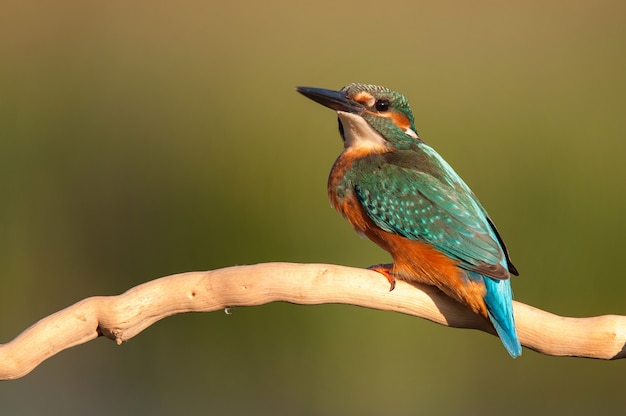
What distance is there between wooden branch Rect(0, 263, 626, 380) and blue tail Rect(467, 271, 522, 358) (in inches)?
2.6

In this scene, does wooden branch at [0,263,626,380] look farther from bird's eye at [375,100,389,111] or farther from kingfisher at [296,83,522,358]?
bird's eye at [375,100,389,111]

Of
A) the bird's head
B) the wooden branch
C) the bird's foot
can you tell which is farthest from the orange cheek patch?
the wooden branch

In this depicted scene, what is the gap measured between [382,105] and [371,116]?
0.05 m

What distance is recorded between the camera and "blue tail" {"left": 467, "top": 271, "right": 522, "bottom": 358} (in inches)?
91.5

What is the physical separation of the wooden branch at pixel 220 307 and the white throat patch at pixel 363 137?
2.10ft

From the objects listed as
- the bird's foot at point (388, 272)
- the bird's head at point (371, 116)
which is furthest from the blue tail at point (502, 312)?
the bird's head at point (371, 116)

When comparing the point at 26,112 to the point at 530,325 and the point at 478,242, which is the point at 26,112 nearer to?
the point at 478,242

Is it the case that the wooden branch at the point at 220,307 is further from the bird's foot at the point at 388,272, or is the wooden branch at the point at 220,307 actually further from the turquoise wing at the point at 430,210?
the turquoise wing at the point at 430,210

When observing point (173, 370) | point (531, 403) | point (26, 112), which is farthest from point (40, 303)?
point (531, 403)

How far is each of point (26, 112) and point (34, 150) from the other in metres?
0.22

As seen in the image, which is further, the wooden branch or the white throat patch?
the white throat patch

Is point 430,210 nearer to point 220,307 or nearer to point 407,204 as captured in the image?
point 407,204

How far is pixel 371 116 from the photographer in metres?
2.78

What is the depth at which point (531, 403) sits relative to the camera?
3.91 meters
